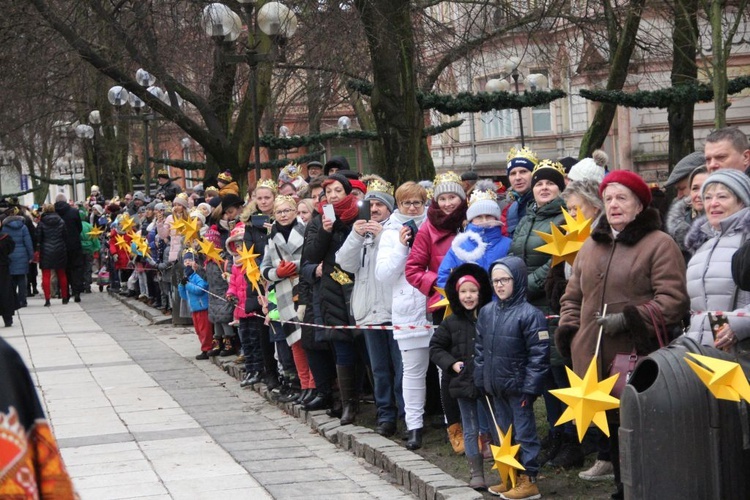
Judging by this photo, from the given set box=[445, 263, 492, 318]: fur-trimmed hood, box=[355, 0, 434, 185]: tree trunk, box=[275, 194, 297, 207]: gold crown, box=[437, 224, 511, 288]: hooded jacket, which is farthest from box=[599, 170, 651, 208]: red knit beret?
box=[355, 0, 434, 185]: tree trunk

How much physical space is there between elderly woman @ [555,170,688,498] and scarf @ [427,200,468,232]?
2.07 m

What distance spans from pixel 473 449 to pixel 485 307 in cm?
89

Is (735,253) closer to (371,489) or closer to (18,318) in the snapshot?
(371,489)

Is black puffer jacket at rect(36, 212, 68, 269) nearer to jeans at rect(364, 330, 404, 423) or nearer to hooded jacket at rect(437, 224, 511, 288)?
jeans at rect(364, 330, 404, 423)

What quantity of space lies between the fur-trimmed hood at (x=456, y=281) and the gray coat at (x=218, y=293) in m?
6.52

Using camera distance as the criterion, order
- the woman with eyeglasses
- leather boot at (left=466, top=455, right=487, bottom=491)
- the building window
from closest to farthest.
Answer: leather boot at (left=466, top=455, right=487, bottom=491), the woman with eyeglasses, the building window

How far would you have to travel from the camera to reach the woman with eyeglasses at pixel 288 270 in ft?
37.1

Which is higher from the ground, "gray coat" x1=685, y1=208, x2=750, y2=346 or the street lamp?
the street lamp

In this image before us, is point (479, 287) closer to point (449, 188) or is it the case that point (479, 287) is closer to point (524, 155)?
point (449, 188)

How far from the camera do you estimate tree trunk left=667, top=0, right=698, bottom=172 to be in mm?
16703

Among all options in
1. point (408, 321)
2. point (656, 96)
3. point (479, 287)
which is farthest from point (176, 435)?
point (656, 96)

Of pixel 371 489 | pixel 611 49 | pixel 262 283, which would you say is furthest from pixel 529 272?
pixel 611 49

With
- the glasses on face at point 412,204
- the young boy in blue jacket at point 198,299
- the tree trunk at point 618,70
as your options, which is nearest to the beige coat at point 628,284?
the glasses on face at point 412,204

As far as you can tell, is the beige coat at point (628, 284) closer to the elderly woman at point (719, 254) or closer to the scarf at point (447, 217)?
the elderly woman at point (719, 254)
